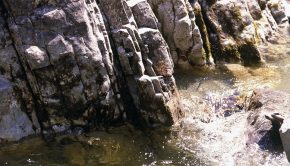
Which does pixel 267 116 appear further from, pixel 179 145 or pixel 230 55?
pixel 230 55

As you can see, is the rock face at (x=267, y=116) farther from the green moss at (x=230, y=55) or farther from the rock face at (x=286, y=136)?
the green moss at (x=230, y=55)

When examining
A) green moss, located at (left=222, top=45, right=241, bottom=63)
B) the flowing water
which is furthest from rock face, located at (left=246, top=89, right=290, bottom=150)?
green moss, located at (left=222, top=45, right=241, bottom=63)

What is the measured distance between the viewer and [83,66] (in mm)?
10922

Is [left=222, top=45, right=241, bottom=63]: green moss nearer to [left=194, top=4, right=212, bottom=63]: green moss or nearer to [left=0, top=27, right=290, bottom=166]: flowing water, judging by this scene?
[left=194, top=4, right=212, bottom=63]: green moss

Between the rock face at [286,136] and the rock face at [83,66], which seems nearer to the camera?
the rock face at [286,136]

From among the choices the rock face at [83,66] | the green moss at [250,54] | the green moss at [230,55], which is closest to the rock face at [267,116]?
the rock face at [83,66]

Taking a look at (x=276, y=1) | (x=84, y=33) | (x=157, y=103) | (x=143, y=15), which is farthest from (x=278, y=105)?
(x=276, y=1)

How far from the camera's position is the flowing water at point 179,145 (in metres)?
10.1

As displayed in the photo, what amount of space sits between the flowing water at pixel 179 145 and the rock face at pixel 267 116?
26cm

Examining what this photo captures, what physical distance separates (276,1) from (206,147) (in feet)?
34.2

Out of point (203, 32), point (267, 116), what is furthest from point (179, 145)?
point (203, 32)

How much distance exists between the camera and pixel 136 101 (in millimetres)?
11727

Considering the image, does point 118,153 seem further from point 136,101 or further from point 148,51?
point 148,51

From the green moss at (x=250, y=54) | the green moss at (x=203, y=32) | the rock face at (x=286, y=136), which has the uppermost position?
the green moss at (x=203, y=32)
